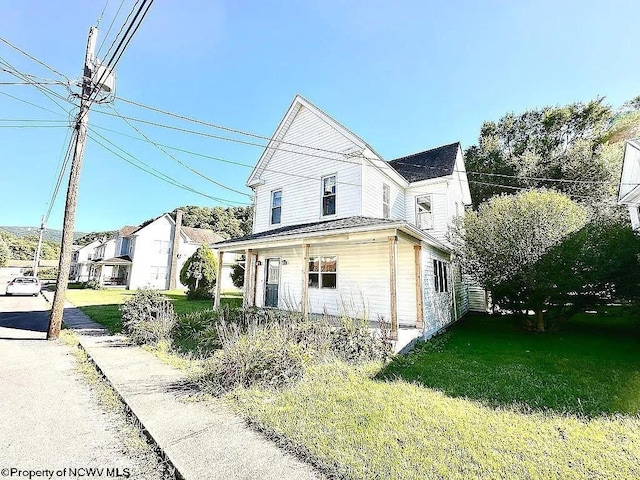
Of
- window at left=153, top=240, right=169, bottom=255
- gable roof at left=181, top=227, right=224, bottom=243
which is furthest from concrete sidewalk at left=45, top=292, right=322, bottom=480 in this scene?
gable roof at left=181, top=227, right=224, bottom=243

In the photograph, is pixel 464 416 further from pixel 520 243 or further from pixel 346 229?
pixel 520 243

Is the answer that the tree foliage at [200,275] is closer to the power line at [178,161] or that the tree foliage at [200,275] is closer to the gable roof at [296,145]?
the power line at [178,161]

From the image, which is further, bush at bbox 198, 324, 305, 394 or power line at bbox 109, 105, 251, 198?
power line at bbox 109, 105, 251, 198

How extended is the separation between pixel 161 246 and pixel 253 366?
31291mm

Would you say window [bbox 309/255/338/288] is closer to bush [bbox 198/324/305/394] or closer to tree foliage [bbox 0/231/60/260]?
bush [bbox 198/324/305/394]

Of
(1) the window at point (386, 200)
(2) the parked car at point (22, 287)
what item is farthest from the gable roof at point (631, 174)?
(2) the parked car at point (22, 287)

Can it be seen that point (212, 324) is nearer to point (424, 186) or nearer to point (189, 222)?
point (424, 186)

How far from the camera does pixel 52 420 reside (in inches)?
157

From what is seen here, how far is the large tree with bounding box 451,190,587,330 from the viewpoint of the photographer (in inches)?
370

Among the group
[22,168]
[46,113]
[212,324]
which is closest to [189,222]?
[22,168]

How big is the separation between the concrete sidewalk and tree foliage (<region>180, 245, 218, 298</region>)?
1588 centimetres

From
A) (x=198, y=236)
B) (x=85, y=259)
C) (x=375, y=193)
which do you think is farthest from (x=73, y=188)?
(x=85, y=259)

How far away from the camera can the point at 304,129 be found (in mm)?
13578

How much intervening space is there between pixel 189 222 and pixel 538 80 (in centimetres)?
6226
